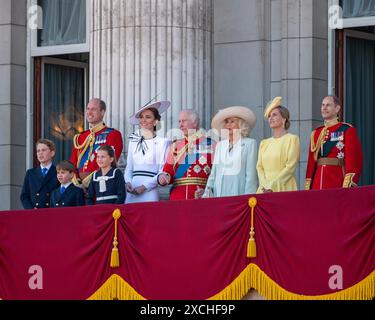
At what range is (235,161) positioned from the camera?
18.3 metres

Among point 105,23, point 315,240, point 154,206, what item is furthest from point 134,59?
point 315,240

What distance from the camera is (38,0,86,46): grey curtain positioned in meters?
23.5

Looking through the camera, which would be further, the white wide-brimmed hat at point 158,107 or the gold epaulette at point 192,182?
the white wide-brimmed hat at point 158,107

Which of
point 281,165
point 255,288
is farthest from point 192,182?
point 255,288

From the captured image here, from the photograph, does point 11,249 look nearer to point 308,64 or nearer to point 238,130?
point 238,130

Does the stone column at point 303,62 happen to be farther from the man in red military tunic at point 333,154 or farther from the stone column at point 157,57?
the man in red military tunic at point 333,154

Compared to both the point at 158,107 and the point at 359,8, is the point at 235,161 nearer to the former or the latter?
the point at 158,107

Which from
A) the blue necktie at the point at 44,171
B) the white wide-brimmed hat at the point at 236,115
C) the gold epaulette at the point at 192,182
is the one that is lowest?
the gold epaulette at the point at 192,182

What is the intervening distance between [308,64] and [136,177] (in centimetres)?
345

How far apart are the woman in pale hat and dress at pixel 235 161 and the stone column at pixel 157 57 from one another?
6.68ft

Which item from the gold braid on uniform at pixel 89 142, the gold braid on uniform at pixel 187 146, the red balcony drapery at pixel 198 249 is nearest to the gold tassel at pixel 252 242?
the red balcony drapery at pixel 198 249

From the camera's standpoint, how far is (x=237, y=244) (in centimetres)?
1722

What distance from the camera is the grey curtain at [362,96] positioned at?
22.0 meters

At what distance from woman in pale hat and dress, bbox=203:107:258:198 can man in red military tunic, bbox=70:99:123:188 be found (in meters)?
1.68
